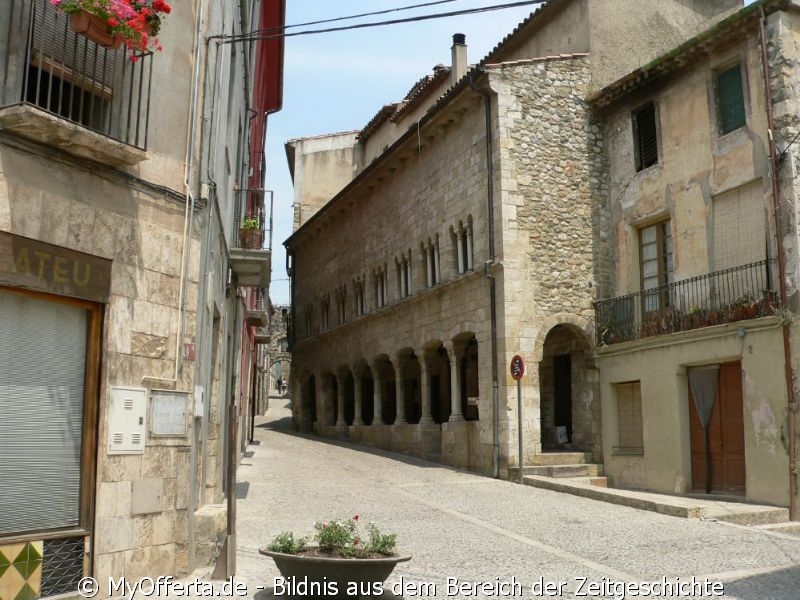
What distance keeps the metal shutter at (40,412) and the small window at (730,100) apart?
12.0 metres

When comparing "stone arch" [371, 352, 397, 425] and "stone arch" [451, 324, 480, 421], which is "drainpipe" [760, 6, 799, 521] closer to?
"stone arch" [451, 324, 480, 421]

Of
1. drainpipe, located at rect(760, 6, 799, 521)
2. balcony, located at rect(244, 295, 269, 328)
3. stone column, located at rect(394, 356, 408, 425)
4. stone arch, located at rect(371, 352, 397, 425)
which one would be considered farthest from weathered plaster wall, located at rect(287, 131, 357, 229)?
drainpipe, located at rect(760, 6, 799, 521)

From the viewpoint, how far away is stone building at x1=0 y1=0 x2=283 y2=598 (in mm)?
6051

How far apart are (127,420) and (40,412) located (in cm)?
73

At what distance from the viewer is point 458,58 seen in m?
24.7

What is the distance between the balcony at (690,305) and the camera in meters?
13.6

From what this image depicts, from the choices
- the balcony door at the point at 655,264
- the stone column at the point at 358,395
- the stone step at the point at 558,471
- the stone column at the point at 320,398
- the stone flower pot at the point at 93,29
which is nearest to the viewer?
the stone flower pot at the point at 93,29

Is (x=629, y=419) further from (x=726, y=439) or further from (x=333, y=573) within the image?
(x=333, y=573)

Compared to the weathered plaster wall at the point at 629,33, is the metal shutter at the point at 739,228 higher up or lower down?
lower down

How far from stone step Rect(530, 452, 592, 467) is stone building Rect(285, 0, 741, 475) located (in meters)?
0.18

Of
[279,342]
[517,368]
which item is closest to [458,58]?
[517,368]

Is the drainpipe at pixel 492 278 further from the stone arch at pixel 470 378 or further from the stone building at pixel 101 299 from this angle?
the stone building at pixel 101 299

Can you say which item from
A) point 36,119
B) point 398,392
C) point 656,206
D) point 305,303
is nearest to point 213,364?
point 36,119

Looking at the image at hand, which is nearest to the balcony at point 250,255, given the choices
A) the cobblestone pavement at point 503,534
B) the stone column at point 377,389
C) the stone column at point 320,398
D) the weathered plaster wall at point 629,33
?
the cobblestone pavement at point 503,534
